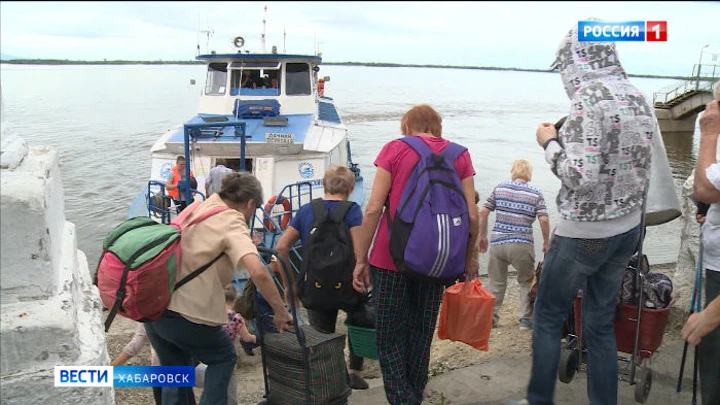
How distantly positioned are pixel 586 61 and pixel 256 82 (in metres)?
11.0

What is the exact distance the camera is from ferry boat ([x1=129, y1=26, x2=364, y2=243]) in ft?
27.6

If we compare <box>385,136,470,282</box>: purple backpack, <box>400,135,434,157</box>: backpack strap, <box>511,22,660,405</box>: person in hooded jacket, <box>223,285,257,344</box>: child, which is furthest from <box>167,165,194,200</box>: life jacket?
<box>511,22,660,405</box>: person in hooded jacket

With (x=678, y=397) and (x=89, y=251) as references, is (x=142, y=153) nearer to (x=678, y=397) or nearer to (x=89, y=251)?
(x=89, y=251)

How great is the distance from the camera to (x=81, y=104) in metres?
56.1

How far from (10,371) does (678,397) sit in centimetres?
355

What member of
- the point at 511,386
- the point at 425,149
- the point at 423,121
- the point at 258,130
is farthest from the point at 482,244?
the point at 258,130

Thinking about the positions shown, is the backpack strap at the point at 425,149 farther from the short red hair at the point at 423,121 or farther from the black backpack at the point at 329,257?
the black backpack at the point at 329,257

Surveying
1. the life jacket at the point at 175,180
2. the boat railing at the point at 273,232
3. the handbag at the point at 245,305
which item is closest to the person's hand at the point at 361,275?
the handbag at the point at 245,305

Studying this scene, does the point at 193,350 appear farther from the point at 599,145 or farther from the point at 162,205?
the point at 162,205

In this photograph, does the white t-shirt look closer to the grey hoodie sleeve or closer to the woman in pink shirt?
the grey hoodie sleeve

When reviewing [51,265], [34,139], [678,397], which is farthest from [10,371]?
[34,139]

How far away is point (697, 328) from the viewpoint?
8.34ft

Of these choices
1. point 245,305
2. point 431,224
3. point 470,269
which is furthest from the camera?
point 245,305

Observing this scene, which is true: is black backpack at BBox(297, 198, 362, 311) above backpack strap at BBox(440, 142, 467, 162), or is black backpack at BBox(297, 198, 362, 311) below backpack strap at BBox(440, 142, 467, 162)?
below
